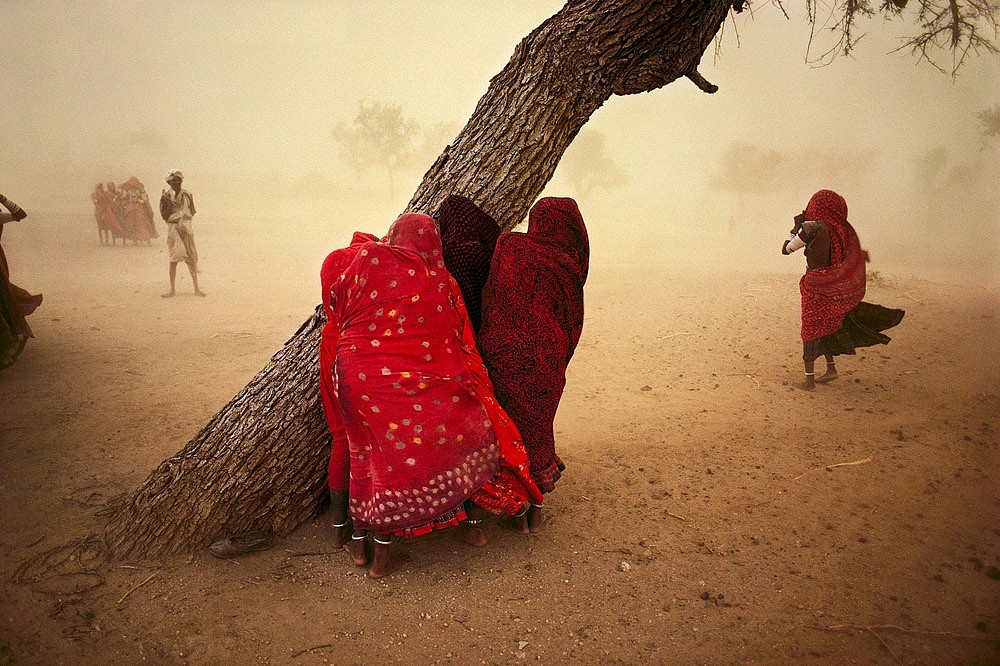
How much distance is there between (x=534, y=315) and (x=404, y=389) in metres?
0.71

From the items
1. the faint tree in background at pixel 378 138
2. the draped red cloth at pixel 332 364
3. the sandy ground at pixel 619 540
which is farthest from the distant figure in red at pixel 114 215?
the draped red cloth at pixel 332 364

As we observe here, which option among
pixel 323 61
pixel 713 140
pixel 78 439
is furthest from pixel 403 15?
pixel 78 439

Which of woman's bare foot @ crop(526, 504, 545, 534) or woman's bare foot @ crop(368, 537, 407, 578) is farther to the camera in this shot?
woman's bare foot @ crop(526, 504, 545, 534)

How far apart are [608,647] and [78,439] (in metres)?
3.74

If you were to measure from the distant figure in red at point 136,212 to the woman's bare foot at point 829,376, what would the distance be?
1461 cm

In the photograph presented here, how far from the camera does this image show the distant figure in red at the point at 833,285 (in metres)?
4.95

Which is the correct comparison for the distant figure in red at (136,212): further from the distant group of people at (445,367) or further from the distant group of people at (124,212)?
the distant group of people at (445,367)

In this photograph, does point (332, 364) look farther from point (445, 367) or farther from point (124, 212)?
point (124, 212)

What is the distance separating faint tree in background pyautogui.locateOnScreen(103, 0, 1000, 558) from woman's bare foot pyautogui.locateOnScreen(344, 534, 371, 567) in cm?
42

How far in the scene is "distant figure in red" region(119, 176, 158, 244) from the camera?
13539 mm

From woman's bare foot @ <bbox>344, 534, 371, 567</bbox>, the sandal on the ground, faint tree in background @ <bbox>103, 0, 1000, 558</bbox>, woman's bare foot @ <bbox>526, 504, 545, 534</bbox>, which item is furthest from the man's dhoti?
woman's bare foot @ <bbox>526, 504, 545, 534</bbox>

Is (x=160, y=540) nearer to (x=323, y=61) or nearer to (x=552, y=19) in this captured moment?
(x=552, y=19)

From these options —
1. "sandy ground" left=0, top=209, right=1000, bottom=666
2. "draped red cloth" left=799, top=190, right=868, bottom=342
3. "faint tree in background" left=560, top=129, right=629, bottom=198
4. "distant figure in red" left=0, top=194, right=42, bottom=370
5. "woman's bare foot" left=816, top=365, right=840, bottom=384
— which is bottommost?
"sandy ground" left=0, top=209, right=1000, bottom=666

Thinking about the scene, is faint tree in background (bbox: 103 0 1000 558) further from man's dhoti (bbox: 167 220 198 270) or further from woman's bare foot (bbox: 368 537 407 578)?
man's dhoti (bbox: 167 220 198 270)
